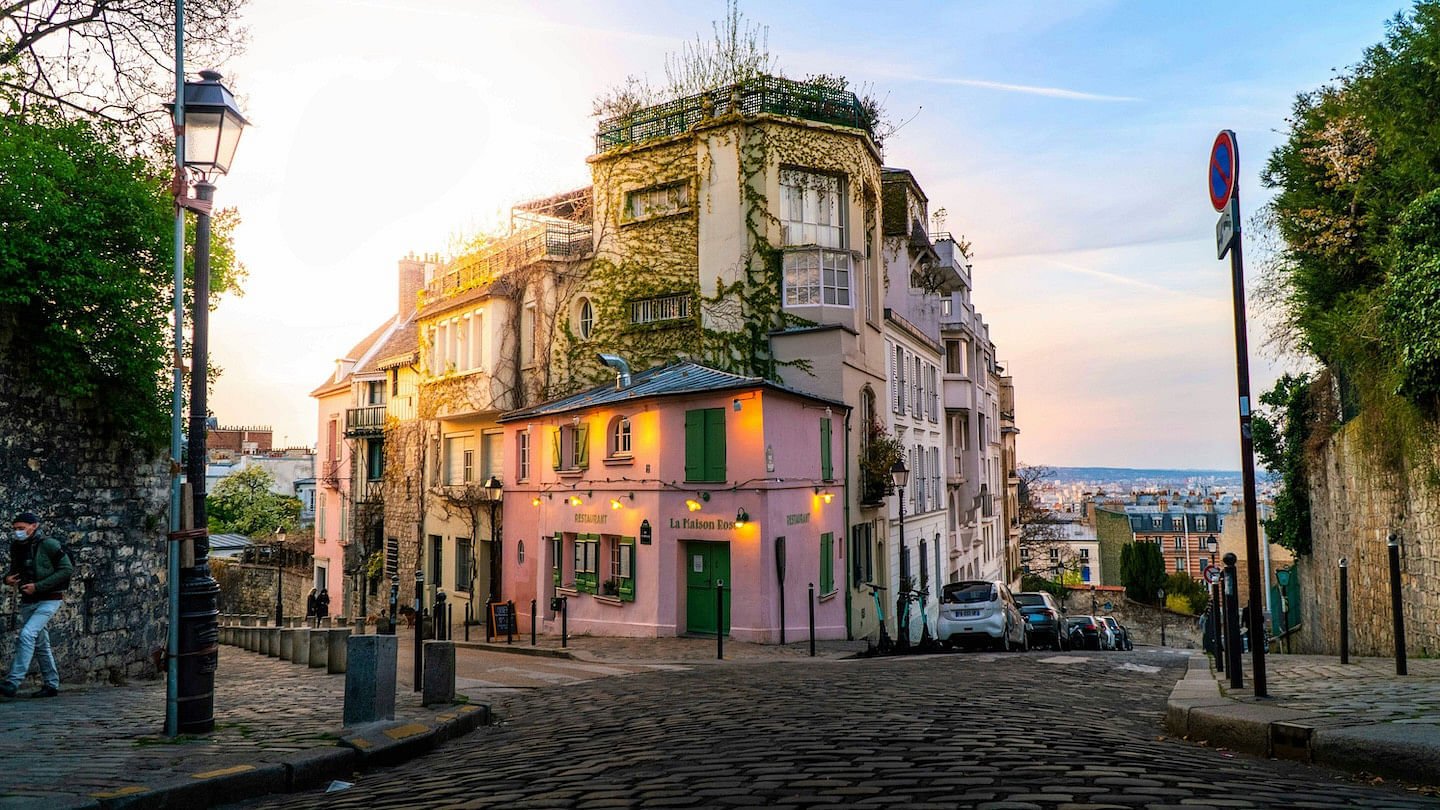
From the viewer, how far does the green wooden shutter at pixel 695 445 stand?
19.8 metres

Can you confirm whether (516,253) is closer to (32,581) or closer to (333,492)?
(333,492)

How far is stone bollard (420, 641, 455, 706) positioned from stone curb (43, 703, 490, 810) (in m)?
0.84

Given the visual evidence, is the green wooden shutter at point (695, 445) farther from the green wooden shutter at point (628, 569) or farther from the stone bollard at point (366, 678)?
the stone bollard at point (366, 678)

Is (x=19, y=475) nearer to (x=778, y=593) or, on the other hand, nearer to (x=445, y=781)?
(x=445, y=781)

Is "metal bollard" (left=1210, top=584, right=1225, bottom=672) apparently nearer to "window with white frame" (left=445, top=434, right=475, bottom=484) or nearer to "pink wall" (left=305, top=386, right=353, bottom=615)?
"window with white frame" (left=445, top=434, right=475, bottom=484)

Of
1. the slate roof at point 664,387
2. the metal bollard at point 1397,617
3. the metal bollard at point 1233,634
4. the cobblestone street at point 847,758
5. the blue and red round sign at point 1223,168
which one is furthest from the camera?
the slate roof at point 664,387

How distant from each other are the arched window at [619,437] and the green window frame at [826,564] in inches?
194

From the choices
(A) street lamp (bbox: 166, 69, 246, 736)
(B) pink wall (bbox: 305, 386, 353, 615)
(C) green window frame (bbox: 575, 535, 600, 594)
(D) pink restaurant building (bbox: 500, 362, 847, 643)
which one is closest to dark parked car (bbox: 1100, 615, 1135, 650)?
(D) pink restaurant building (bbox: 500, 362, 847, 643)

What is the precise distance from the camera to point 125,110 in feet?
43.2

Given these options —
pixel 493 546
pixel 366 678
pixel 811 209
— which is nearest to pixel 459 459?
pixel 493 546

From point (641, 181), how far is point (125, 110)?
45.9 ft

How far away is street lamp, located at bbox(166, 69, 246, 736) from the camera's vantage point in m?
6.95

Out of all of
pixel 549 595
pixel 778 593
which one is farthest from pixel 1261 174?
pixel 549 595

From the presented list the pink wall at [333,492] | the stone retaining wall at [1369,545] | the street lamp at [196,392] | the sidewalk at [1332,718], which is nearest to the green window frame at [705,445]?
the stone retaining wall at [1369,545]
